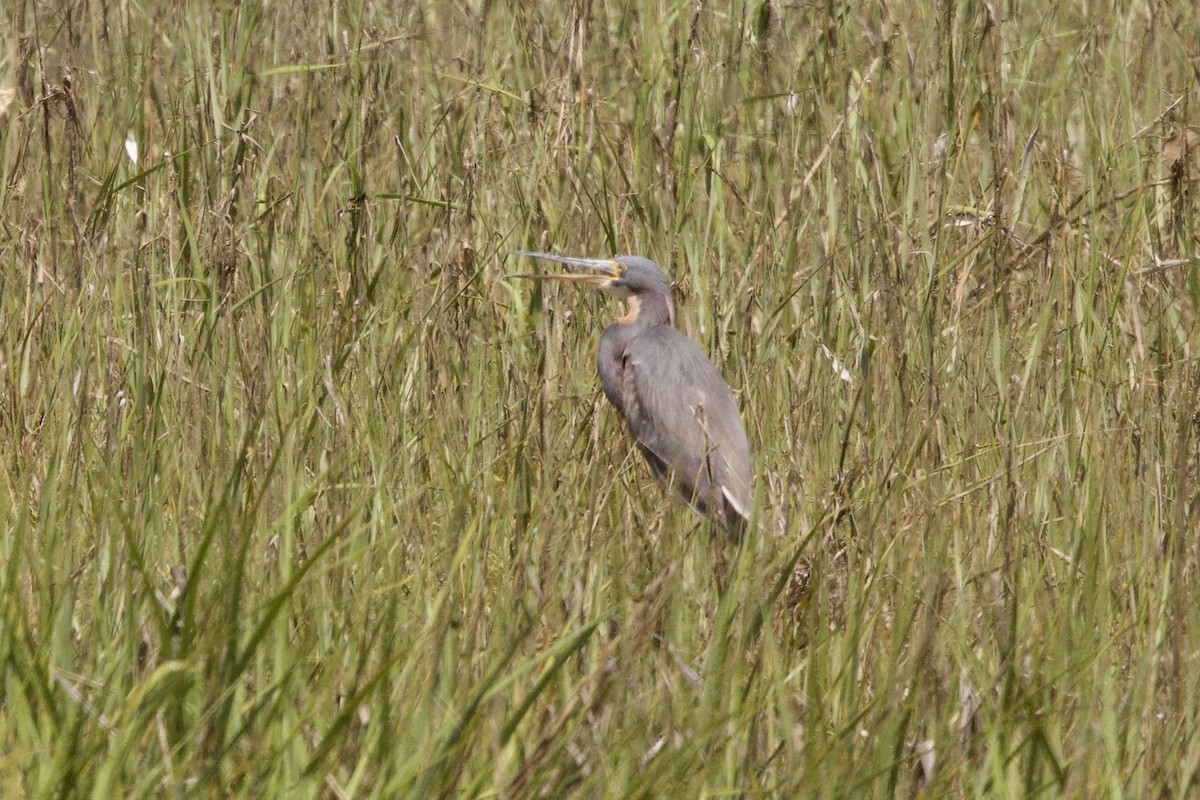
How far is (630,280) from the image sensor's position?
11.8ft

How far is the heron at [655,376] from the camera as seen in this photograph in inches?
133

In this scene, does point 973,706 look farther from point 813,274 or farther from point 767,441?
point 813,274

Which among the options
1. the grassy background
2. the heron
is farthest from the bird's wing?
the grassy background

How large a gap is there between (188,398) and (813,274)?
1.29m

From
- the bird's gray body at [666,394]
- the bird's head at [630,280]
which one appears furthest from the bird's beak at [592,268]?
the bird's gray body at [666,394]

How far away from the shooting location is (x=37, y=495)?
260 centimetres

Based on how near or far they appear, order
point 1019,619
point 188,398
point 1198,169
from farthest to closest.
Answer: point 1198,169 < point 188,398 < point 1019,619

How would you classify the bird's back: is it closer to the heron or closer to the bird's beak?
the heron

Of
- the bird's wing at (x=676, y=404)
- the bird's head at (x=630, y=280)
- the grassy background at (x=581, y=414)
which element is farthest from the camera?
the bird's head at (x=630, y=280)

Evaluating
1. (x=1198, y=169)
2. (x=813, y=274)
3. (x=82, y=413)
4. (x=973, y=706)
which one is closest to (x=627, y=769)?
(x=973, y=706)

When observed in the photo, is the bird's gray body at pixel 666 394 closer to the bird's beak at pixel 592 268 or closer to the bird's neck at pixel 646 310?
the bird's neck at pixel 646 310

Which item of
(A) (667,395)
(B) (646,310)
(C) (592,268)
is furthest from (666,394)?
(C) (592,268)

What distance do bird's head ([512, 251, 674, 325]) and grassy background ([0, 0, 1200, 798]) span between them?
0.25 ft

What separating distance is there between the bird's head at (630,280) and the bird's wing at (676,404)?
7 cm
